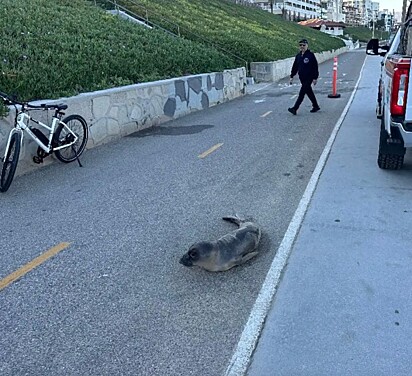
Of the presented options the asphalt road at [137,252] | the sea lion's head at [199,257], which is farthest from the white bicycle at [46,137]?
the sea lion's head at [199,257]

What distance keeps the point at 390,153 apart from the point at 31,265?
485 cm

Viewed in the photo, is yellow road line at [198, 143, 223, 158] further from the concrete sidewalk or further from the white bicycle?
the concrete sidewalk

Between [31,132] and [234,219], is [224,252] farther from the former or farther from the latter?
[31,132]

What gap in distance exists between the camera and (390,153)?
6711mm

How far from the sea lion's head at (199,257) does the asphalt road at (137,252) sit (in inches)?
4.7

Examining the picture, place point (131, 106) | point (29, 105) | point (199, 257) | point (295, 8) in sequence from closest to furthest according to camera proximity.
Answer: point (199, 257)
point (29, 105)
point (131, 106)
point (295, 8)

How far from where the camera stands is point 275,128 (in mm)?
11484

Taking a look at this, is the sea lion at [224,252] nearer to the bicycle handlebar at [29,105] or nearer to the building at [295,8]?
the bicycle handlebar at [29,105]

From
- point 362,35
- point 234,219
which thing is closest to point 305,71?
point 234,219

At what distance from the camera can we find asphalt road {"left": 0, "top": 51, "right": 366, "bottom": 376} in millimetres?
3369

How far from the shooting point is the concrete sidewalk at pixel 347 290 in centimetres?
320

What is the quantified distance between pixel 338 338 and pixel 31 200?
4632mm

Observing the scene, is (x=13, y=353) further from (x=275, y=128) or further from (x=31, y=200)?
(x=275, y=128)

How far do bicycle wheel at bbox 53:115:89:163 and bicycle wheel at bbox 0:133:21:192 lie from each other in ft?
3.25
